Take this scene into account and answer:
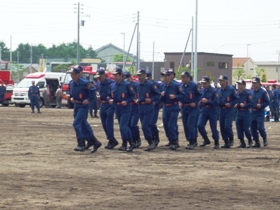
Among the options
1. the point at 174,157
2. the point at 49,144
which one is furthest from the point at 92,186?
the point at 49,144

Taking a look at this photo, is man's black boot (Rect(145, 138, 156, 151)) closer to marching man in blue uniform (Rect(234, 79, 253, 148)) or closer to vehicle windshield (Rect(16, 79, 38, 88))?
marching man in blue uniform (Rect(234, 79, 253, 148))

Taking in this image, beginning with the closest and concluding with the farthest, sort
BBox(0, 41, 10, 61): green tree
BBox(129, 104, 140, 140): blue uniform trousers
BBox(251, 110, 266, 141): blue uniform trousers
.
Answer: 1. BBox(129, 104, 140, 140): blue uniform trousers
2. BBox(251, 110, 266, 141): blue uniform trousers
3. BBox(0, 41, 10, 61): green tree

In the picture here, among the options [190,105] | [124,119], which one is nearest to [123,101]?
[124,119]

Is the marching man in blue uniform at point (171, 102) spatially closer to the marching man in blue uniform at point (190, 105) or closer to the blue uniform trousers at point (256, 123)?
the marching man in blue uniform at point (190, 105)

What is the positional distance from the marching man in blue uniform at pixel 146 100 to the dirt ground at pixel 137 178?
0.49 metres

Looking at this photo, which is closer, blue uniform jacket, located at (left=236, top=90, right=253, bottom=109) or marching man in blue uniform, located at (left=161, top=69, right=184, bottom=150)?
marching man in blue uniform, located at (left=161, top=69, right=184, bottom=150)

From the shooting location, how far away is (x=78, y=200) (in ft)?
36.9

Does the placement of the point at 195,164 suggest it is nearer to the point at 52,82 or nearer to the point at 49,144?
the point at 49,144

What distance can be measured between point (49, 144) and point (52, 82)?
35348mm

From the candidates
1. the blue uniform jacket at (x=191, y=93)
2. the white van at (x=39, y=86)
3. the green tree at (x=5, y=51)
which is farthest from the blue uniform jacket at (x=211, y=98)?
the green tree at (x=5, y=51)

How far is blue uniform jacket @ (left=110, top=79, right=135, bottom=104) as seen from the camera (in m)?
19.2

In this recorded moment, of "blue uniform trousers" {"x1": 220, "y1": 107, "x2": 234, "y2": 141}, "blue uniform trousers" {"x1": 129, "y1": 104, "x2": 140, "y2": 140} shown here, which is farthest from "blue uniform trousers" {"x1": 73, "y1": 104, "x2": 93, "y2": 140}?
"blue uniform trousers" {"x1": 220, "y1": 107, "x2": 234, "y2": 141}

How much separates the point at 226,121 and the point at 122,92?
3567mm

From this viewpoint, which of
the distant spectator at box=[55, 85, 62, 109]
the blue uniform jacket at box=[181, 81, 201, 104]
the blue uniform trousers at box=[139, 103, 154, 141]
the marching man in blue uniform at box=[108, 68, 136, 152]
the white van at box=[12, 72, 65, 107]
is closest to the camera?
the marching man in blue uniform at box=[108, 68, 136, 152]
